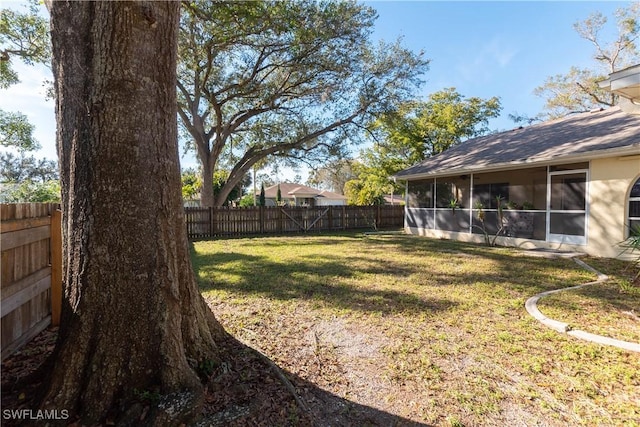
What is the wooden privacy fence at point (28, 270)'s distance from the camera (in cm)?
235

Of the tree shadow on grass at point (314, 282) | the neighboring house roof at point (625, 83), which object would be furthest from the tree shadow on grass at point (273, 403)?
the neighboring house roof at point (625, 83)

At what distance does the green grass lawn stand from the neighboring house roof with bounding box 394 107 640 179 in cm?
306

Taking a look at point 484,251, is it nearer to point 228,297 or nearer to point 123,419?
point 228,297

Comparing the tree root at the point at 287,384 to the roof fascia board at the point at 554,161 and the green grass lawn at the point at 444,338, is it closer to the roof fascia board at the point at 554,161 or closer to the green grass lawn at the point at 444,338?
the green grass lawn at the point at 444,338

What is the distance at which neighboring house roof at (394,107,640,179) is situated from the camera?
7.63 metres

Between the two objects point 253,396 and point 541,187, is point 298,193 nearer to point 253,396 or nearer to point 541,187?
point 541,187

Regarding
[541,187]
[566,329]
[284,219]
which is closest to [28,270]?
[566,329]

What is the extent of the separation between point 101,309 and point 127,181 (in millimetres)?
800

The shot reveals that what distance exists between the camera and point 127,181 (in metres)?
1.92

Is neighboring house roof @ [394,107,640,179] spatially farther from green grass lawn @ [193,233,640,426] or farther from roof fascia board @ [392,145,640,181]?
green grass lawn @ [193,233,640,426]

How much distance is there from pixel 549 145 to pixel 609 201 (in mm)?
2578

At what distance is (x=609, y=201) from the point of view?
24.9ft

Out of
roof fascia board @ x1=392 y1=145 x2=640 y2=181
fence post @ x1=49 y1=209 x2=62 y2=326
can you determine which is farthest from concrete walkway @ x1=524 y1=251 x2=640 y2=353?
fence post @ x1=49 y1=209 x2=62 y2=326

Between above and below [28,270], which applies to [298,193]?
above
